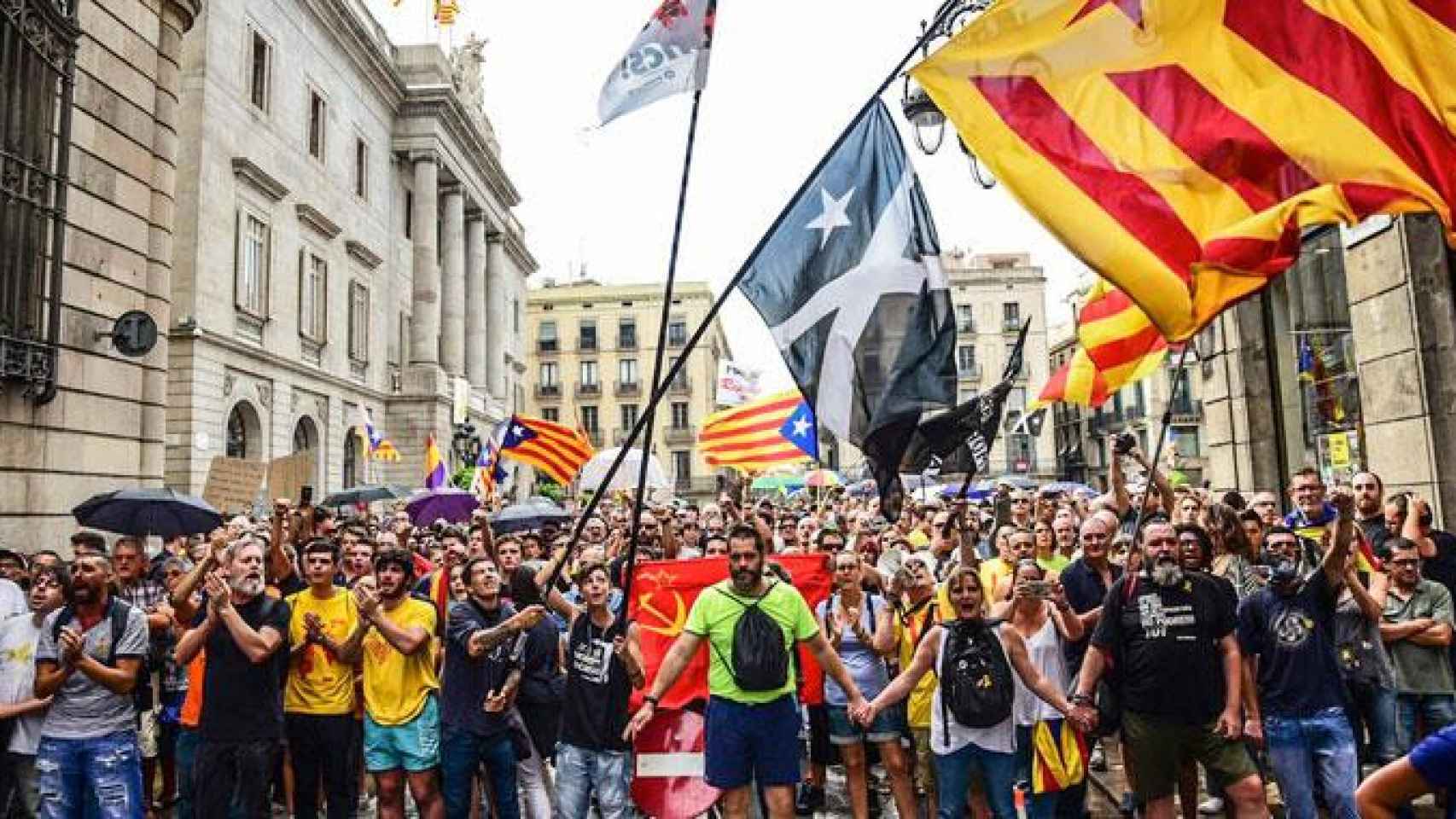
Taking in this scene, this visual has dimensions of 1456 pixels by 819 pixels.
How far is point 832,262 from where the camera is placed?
5.73m

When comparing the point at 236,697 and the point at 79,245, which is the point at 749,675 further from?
the point at 79,245

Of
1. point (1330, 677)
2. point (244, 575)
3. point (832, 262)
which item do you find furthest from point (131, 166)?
point (1330, 677)

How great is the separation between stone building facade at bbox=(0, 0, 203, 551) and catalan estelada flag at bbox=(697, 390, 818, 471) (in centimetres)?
725

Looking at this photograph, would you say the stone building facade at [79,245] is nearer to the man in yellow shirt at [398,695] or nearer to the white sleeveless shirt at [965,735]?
the man in yellow shirt at [398,695]

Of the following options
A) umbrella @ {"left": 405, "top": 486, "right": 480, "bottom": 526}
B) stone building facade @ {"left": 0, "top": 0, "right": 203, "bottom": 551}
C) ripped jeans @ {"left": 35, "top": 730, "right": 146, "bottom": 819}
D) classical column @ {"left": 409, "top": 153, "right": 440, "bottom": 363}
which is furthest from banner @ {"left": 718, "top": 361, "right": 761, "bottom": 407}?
classical column @ {"left": 409, "top": 153, "right": 440, "bottom": 363}

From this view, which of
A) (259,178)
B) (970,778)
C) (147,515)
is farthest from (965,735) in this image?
(259,178)

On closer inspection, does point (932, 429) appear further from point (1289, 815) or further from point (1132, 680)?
point (1289, 815)

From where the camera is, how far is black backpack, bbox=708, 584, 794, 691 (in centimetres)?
534

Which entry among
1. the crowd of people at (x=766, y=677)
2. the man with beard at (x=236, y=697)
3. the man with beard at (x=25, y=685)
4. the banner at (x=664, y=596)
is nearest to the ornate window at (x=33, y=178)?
the crowd of people at (x=766, y=677)

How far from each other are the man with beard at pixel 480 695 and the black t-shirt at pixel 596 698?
0.35 m

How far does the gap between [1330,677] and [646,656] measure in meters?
3.99

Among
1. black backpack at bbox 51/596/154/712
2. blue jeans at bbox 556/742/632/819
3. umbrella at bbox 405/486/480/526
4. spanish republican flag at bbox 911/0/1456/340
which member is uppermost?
spanish republican flag at bbox 911/0/1456/340

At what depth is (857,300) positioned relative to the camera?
18.7 ft

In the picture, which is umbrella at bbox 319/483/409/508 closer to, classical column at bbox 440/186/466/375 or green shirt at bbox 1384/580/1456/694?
green shirt at bbox 1384/580/1456/694
